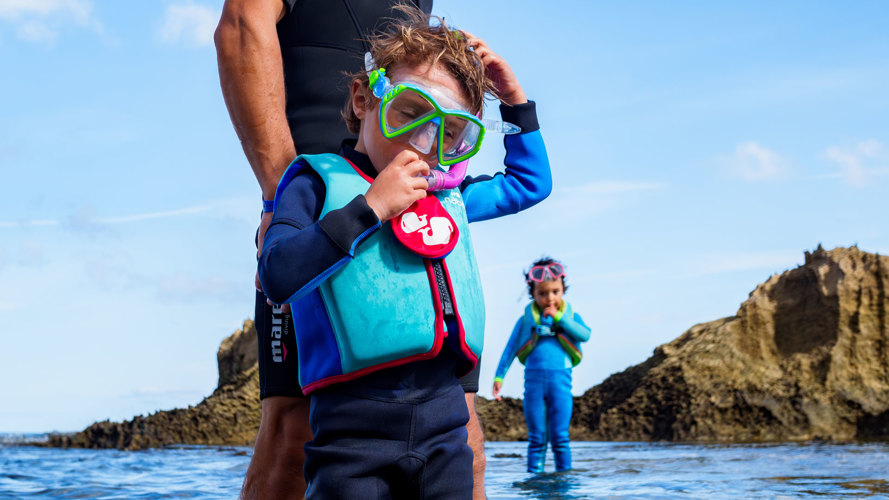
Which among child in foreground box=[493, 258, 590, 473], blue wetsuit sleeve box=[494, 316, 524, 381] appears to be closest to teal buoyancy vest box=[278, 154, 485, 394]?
child in foreground box=[493, 258, 590, 473]

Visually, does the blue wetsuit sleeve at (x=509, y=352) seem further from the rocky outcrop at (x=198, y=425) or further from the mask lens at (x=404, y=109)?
the rocky outcrop at (x=198, y=425)

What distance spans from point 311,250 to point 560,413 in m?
6.87

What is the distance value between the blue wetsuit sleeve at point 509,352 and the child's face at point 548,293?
1.35 ft

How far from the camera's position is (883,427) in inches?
588

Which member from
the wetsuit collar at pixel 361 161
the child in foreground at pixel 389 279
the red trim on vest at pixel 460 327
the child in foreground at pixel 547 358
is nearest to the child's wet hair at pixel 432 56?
the child in foreground at pixel 389 279

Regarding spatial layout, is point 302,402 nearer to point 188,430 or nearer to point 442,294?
point 442,294

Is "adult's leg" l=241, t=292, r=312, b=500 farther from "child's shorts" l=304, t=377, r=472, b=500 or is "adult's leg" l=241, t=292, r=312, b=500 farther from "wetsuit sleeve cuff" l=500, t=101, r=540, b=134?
"wetsuit sleeve cuff" l=500, t=101, r=540, b=134

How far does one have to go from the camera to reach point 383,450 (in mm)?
2023

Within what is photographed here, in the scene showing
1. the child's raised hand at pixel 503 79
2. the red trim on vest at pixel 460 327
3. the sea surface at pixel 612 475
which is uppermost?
the child's raised hand at pixel 503 79

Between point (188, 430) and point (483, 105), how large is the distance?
1635cm

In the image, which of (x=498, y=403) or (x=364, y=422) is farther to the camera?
(x=498, y=403)

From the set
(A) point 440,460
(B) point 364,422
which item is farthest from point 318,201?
(A) point 440,460

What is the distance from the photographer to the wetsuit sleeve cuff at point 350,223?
199 cm

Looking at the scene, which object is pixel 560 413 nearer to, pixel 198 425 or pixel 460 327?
pixel 460 327
